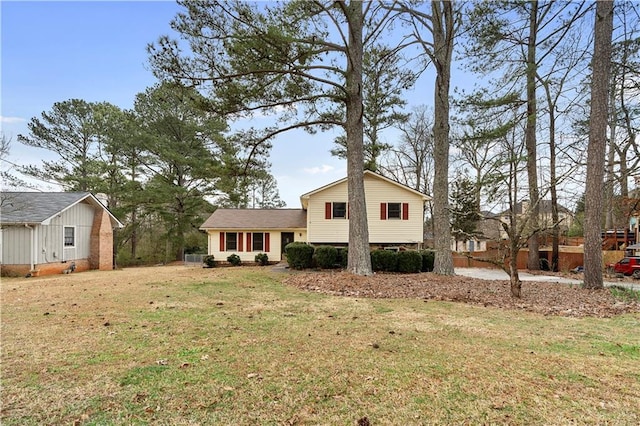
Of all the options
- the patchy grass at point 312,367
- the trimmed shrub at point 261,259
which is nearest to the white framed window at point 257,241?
the trimmed shrub at point 261,259

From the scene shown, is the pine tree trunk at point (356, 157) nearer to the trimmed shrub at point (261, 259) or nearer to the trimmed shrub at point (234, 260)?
the trimmed shrub at point (261, 259)

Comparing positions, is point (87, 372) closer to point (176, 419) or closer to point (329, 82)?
point (176, 419)

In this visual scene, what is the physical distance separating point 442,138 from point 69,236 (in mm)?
17832

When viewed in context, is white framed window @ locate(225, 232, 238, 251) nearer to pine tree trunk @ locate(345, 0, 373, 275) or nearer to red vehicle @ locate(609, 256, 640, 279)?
pine tree trunk @ locate(345, 0, 373, 275)

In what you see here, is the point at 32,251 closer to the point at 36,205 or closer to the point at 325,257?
the point at 36,205

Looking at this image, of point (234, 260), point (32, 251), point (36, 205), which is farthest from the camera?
point (234, 260)

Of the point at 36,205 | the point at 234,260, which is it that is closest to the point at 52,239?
the point at 36,205

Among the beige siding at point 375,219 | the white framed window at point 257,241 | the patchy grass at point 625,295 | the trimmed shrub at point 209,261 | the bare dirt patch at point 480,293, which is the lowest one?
the trimmed shrub at point 209,261

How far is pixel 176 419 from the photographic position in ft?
8.16

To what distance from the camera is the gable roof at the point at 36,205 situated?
1424cm

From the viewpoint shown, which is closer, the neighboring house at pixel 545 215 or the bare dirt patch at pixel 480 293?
the bare dirt patch at pixel 480 293

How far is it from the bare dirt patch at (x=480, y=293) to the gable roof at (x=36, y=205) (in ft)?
38.3

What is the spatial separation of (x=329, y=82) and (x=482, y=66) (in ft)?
20.0

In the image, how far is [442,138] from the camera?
39.7ft
